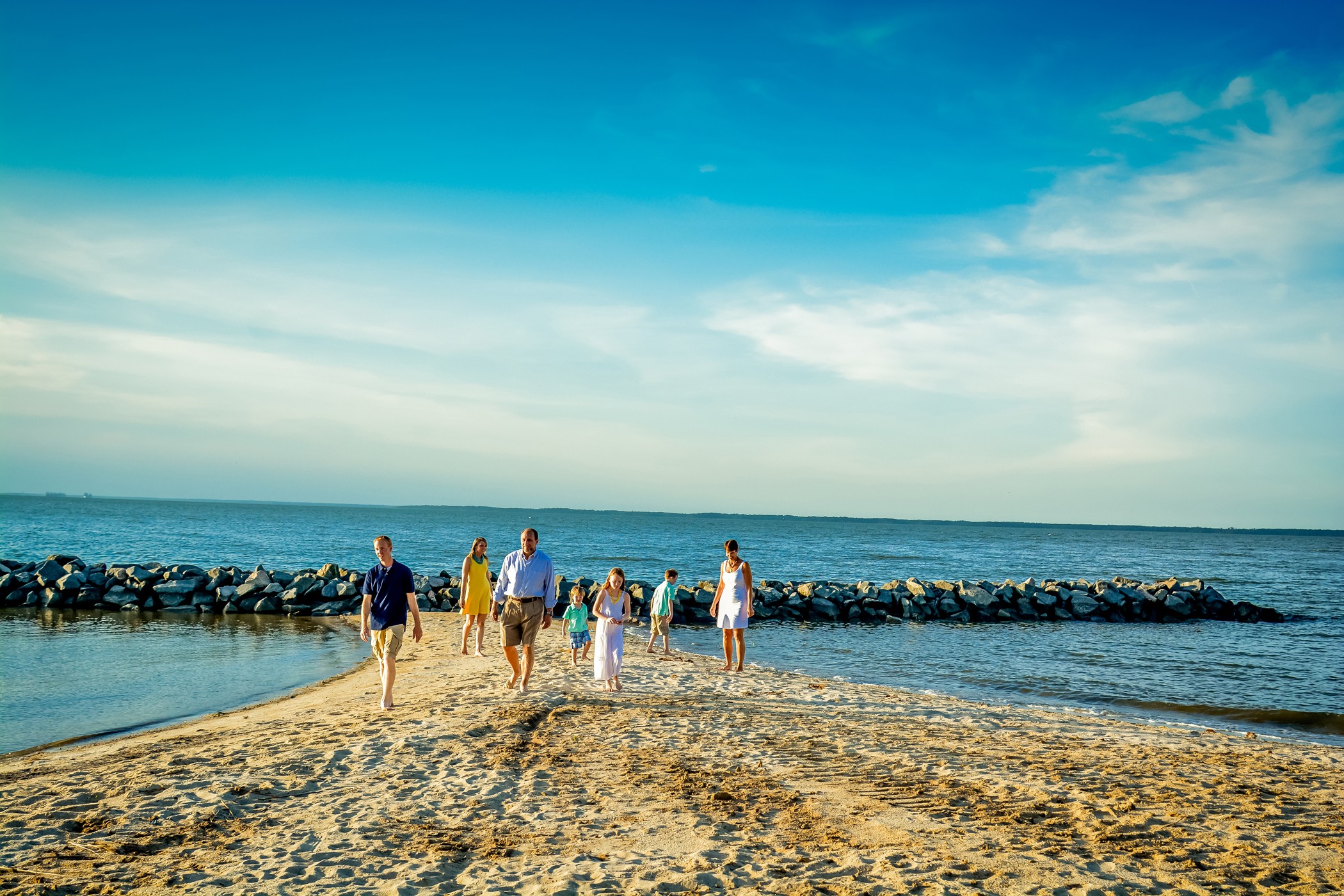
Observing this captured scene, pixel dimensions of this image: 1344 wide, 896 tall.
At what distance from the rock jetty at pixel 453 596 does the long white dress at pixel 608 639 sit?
8911 mm

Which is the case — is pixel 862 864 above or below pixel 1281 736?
above

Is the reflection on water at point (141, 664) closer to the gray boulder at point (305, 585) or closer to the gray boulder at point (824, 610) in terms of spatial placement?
the gray boulder at point (305, 585)

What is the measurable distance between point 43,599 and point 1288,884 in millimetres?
26855

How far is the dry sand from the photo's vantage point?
4949 millimetres

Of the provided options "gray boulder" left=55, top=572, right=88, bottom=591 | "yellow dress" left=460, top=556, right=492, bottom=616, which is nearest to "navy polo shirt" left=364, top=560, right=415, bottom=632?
"yellow dress" left=460, top=556, right=492, bottom=616

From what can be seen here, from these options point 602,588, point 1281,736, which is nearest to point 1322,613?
point 1281,736

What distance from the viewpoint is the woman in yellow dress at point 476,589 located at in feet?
39.7

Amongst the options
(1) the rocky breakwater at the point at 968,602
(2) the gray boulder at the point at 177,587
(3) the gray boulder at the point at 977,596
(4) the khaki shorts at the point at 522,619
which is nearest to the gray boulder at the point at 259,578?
(2) the gray boulder at the point at 177,587

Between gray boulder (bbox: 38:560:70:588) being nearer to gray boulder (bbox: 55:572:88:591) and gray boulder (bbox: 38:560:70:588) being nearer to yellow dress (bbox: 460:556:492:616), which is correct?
gray boulder (bbox: 55:572:88:591)

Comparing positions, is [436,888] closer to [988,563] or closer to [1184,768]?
[1184,768]

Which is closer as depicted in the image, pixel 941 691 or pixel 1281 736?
pixel 1281 736

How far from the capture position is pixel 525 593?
9.38 metres

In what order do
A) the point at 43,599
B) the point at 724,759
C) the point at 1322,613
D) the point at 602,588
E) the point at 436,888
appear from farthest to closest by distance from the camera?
the point at 1322,613 < the point at 43,599 < the point at 602,588 < the point at 724,759 < the point at 436,888

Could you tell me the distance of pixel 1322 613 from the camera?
29516 mm
